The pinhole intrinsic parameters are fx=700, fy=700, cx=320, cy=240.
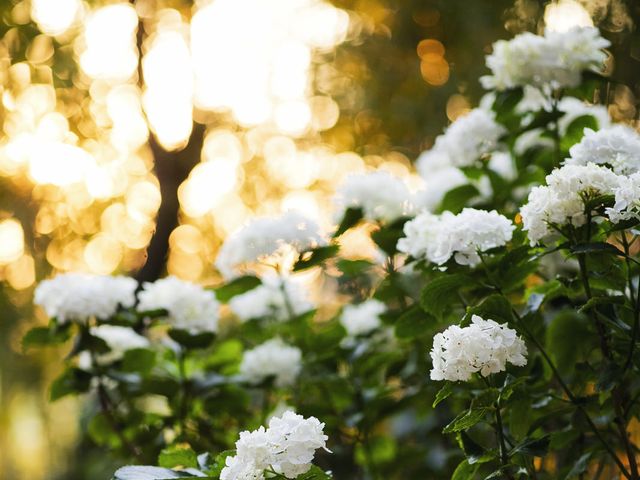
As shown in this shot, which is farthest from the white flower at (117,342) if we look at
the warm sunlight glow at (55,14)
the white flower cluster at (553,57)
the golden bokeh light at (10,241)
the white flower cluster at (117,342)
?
the golden bokeh light at (10,241)

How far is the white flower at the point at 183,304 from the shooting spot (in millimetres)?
1508

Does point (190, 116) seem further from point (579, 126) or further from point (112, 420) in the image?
point (579, 126)

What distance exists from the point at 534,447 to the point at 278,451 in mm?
346

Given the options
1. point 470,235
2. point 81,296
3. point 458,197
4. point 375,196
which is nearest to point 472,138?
point 458,197

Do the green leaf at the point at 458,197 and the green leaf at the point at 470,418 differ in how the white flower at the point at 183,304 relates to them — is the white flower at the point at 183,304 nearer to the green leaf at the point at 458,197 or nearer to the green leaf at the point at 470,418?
the green leaf at the point at 458,197

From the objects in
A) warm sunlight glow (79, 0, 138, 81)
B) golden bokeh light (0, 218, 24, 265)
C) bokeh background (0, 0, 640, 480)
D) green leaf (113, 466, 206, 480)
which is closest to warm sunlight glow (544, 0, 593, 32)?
bokeh background (0, 0, 640, 480)

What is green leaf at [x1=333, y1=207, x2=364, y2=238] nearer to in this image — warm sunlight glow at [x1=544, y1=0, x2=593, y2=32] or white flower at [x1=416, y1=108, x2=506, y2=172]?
white flower at [x1=416, y1=108, x2=506, y2=172]

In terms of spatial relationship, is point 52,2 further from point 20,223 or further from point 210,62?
point 20,223

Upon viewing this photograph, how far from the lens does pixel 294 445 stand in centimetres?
81

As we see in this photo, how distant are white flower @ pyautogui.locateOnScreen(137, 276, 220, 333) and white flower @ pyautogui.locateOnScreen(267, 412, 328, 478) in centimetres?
72

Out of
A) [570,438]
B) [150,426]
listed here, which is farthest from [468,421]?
[150,426]

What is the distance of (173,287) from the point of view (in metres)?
1.53

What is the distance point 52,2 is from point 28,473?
3.38 m

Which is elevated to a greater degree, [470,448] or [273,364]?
[470,448]
